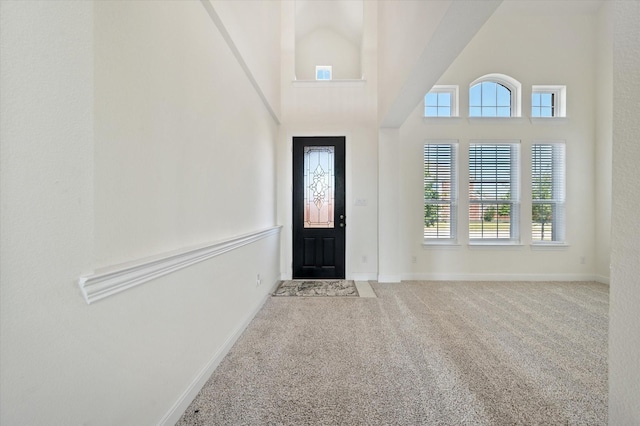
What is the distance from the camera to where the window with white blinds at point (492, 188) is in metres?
4.79

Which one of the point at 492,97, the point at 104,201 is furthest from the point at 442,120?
the point at 104,201

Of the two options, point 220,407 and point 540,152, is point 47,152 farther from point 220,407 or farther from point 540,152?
point 540,152

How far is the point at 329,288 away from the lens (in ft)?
13.9

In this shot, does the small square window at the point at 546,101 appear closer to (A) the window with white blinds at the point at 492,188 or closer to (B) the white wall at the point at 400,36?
(A) the window with white blinds at the point at 492,188

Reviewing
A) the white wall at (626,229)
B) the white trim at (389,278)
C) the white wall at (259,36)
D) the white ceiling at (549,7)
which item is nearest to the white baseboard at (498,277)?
the white trim at (389,278)

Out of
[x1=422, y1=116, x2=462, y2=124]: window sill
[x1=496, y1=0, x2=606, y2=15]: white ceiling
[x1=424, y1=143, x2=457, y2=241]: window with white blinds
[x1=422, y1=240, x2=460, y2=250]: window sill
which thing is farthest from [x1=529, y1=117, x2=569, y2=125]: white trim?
[x1=422, y1=240, x2=460, y2=250]: window sill

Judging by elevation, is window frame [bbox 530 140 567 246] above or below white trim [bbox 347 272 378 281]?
above

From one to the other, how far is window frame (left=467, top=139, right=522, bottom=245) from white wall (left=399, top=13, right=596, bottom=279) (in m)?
0.08

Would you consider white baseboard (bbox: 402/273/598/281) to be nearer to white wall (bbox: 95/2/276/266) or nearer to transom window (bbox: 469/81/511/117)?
transom window (bbox: 469/81/511/117)

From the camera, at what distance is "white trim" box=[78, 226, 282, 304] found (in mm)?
983

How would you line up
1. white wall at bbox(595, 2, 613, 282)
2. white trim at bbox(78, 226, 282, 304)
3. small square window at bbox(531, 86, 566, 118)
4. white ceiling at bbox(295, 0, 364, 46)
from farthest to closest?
white ceiling at bbox(295, 0, 364, 46), small square window at bbox(531, 86, 566, 118), white wall at bbox(595, 2, 613, 282), white trim at bbox(78, 226, 282, 304)

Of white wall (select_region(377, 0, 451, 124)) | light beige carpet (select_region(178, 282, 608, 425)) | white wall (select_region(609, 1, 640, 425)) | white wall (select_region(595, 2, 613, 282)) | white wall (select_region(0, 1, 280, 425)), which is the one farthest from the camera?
white wall (select_region(595, 2, 613, 282))

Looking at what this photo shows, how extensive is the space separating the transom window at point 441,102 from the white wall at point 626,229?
14.6 ft

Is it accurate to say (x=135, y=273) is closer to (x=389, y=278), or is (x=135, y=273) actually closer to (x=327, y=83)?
(x=389, y=278)
